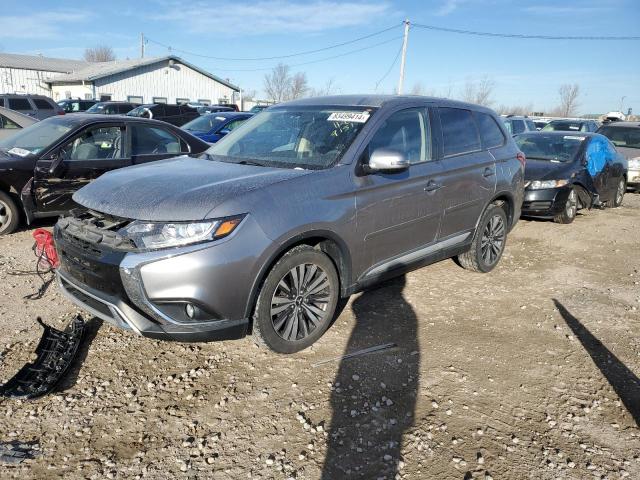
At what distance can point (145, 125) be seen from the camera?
6.78m

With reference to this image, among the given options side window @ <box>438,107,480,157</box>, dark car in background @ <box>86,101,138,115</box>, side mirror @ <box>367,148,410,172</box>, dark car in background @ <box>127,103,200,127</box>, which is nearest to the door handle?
side window @ <box>438,107,480,157</box>

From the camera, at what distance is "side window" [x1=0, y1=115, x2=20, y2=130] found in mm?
9883

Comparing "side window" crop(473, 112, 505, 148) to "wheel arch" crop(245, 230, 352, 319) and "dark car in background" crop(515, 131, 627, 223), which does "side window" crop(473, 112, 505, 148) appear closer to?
"wheel arch" crop(245, 230, 352, 319)

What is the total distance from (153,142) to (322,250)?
13.8 ft

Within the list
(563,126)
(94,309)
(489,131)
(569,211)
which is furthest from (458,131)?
→ (563,126)

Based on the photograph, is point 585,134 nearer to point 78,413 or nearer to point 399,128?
point 399,128

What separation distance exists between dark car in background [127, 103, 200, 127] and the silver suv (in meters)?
15.3

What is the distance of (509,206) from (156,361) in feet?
13.6

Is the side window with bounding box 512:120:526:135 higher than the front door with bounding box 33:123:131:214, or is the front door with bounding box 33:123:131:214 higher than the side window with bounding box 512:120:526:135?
the side window with bounding box 512:120:526:135

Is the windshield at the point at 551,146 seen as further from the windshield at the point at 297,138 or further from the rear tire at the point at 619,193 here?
the windshield at the point at 297,138

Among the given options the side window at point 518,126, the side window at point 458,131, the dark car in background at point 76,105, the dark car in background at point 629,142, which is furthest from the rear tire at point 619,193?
the dark car in background at point 76,105

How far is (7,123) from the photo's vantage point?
9.98 m

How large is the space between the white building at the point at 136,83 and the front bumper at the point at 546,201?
33.8 meters

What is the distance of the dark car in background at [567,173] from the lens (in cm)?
782
